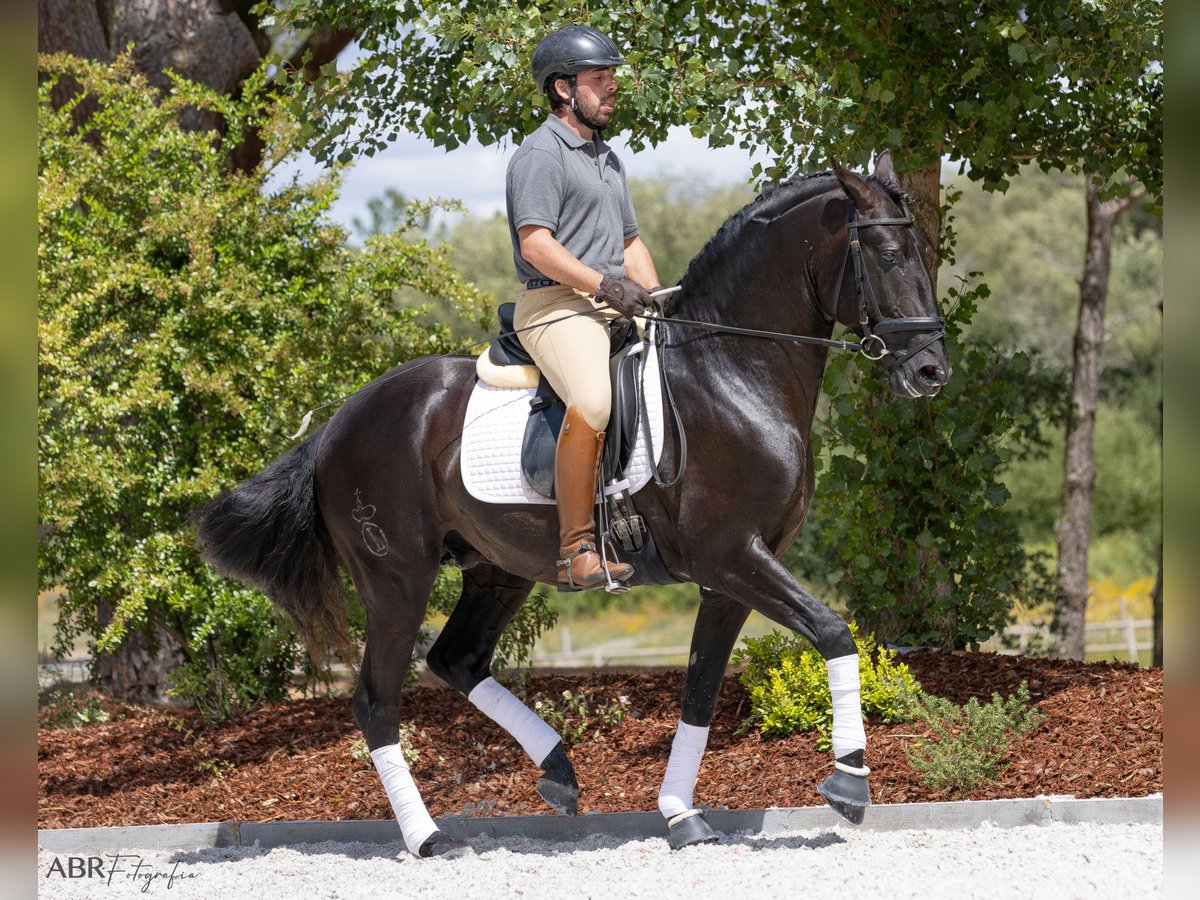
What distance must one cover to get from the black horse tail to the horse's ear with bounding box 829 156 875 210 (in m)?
2.74

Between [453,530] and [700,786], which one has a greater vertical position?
[453,530]

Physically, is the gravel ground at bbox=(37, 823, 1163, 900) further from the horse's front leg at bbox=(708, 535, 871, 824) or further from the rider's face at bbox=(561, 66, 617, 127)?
the rider's face at bbox=(561, 66, 617, 127)

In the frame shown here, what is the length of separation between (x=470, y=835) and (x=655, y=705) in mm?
1932

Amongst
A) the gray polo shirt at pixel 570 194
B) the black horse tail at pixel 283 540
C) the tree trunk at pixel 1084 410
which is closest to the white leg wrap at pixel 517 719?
the black horse tail at pixel 283 540

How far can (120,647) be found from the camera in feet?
32.2

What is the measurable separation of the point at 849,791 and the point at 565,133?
2.82 metres

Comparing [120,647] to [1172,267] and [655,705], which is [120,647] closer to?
[655,705]

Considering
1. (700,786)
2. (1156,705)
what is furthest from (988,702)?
(700,786)

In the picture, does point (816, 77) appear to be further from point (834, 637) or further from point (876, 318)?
point (834, 637)

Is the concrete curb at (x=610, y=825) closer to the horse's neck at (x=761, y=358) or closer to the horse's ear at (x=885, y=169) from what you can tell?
the horse's neck at (x=761, y=358)

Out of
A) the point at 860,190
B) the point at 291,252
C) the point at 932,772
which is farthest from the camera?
the point at 291,252

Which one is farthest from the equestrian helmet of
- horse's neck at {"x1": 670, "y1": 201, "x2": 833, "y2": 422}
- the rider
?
horse's neck at {"x1": 670, "y1": 201, "x2": 833, "y2": 422}

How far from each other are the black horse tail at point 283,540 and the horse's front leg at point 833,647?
7.25 ft

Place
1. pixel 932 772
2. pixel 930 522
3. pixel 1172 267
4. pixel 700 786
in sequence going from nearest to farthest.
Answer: pixel 1172 267 < pixel 932 772 < pixel 700 786 < pixel 930 522
